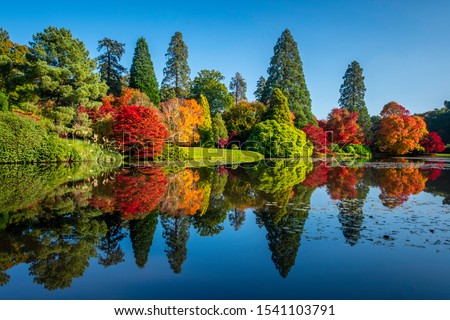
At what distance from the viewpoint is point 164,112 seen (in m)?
36.3

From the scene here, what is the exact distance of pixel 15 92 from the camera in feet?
90.8

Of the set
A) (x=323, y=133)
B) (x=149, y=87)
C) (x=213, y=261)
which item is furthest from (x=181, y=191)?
(x=323, y=133)

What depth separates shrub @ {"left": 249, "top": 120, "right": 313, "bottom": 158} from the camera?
128ft

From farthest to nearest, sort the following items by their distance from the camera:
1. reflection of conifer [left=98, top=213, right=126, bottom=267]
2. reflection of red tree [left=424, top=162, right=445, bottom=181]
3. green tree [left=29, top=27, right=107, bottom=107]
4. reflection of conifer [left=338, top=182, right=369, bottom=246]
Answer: green tree [left=29, top=27, right=107, bottom=107], reflection of red tree [left=424, top=162, right=445, bottom=181], reflection of conifer [left=338, top=182, right=369, bottom=246], reflection of conifer [left=98, top=213, right=126, bottom=267]

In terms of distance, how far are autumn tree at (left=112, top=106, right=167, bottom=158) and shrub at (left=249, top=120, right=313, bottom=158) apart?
50.8 ft

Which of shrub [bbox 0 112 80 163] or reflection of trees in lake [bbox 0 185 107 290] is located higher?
shrub [bbox 0 112 80 163]

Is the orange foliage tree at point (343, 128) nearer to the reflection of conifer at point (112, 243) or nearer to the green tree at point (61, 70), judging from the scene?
the green tree at point (61, 70)

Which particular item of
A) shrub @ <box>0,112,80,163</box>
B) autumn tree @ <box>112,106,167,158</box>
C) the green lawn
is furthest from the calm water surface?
the green lawn

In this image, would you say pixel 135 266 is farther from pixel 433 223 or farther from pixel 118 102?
pixel 118 102

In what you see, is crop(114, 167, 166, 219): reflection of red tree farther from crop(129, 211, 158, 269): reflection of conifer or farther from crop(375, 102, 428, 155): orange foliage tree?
crop(375, 102, 428, 155): orange foliage tree

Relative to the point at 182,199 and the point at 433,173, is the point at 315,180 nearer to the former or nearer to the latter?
the point at 182,199

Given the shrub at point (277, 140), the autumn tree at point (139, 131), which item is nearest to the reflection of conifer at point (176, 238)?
the autumn tree at point (139, 131)

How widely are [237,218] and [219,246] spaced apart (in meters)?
2.18

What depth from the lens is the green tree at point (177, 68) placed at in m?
53.7
